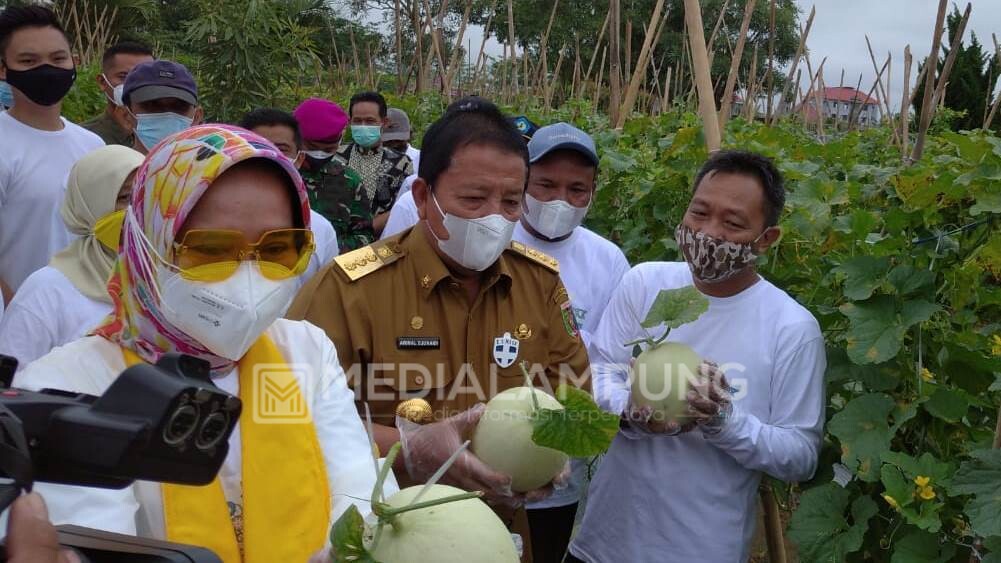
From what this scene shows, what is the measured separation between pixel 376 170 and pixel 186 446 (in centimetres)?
552

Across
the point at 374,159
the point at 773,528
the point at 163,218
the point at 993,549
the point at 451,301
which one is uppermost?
the point at 163,218

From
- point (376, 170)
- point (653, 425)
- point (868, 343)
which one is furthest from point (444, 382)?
point (376, 170)

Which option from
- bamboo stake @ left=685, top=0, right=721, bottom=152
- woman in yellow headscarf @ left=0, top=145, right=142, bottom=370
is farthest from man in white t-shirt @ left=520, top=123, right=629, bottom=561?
woman in yellow headscarf @ left=0, top=145, right=142, bottom=370

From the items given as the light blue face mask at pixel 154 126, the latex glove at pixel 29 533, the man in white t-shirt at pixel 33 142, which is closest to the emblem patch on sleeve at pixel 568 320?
the latex glove at pixel 29 533

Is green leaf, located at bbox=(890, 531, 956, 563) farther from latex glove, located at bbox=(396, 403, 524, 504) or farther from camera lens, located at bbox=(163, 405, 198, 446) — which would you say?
camera lens, located at bbox=(163, 405, 198, 446)

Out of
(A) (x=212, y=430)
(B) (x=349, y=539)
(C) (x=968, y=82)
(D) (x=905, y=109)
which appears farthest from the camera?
(C) (x=968, y=82)

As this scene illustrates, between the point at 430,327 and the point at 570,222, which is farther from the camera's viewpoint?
the point at 570,222

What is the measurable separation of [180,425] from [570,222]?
8.94 ft

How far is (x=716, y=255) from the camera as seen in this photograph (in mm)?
2840

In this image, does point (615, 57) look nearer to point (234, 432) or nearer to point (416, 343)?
point (416, 343)

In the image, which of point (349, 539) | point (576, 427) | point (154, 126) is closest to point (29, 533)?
point (349, 539)

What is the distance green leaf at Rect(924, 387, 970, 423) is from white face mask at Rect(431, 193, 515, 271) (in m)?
1.34

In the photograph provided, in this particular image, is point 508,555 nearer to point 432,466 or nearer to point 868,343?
point 432,466

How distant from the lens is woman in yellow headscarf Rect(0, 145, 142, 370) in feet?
8.70
